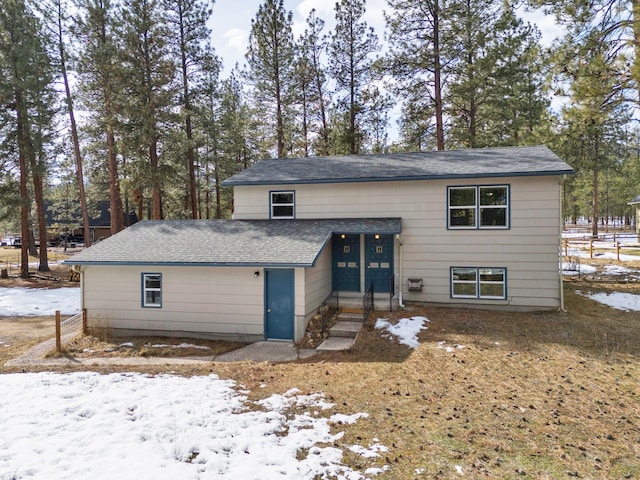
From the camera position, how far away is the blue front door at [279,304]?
10.9m

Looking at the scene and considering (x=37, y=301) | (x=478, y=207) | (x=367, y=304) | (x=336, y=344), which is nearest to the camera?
(x=336, y=344)

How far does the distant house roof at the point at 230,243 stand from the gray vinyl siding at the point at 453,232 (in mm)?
681

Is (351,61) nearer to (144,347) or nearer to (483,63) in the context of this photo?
(483,63)

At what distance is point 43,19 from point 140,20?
7.98 m

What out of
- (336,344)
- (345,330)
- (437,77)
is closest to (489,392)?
(336,344)

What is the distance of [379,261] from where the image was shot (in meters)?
13.4

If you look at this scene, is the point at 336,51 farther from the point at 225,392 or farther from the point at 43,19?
the point at 225,392

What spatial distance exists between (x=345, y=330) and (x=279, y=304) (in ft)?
6.59

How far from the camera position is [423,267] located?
13008mm

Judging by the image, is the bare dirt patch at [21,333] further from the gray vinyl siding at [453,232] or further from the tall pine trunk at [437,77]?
the tall pine trunk at [437,77]

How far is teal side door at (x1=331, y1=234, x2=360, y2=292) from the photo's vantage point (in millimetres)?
13523

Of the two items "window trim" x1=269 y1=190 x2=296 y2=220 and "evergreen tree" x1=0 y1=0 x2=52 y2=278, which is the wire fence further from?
"evergreen tree" x1=0 y1=0 x2=52 y2=278

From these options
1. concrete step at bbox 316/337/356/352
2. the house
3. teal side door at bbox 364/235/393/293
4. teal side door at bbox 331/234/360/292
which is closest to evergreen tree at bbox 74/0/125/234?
the house

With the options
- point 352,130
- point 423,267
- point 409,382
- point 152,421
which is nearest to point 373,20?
point 352,130
